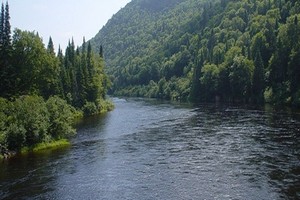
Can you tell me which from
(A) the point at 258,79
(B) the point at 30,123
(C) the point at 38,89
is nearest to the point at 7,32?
(C) the point at 38,89

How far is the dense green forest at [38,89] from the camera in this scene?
55.2m

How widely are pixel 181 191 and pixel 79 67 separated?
278 feet

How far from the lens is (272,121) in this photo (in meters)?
78.2

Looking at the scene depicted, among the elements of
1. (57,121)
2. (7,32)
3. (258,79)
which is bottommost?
(57,121)

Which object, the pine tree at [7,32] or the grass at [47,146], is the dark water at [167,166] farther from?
the pine tree at [7,32]

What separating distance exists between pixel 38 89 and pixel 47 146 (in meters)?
31.9

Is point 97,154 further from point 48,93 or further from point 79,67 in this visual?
point 79,67

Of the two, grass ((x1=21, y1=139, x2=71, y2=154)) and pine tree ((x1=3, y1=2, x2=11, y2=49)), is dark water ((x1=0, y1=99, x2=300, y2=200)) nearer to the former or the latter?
grass ((x1=21, y1=139, x2=71, y2=154))

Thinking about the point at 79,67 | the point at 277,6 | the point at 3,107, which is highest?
the point at 277,6

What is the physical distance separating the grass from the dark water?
5.37 feet

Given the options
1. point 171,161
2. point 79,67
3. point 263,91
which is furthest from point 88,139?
point 263,91

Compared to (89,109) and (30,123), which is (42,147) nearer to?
(30,123)

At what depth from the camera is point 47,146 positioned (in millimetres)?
57844

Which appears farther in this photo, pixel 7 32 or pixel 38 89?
pixel 38 89
